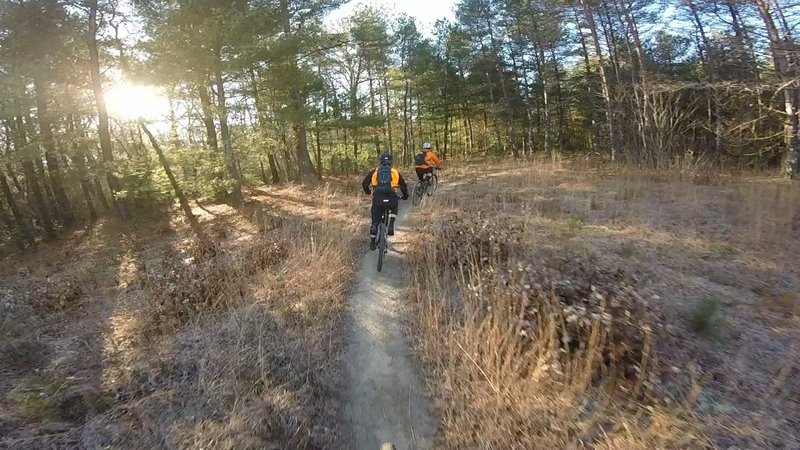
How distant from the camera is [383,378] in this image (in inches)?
174

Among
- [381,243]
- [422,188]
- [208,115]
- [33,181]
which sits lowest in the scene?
[381,243]

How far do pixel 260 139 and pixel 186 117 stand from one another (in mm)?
2803

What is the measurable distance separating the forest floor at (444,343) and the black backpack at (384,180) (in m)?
1.18

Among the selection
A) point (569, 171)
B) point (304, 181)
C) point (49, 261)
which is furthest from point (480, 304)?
point (49, 261)

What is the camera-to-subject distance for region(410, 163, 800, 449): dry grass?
135 inches

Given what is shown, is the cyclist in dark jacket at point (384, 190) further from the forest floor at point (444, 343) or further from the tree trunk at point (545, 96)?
the tree trunk at point (545, 96)

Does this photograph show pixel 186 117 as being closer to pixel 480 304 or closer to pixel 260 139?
pixel 260 139

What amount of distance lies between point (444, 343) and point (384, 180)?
A: 370 cm

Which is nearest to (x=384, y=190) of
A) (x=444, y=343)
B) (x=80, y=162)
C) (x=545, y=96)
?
(x=444, y=343)

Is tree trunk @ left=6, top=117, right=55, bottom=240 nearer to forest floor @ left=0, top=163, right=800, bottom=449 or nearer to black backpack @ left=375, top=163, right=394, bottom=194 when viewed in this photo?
forest floor @ left=0, top=163, right=800, bottom=449

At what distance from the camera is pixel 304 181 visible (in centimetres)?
1873

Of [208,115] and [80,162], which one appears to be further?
[80,162]

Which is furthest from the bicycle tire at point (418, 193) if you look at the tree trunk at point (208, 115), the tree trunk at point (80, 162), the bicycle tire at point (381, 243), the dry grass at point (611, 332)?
the tree trunk at point (80, 162)

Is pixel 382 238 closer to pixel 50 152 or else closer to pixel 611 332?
pixel 611 332
